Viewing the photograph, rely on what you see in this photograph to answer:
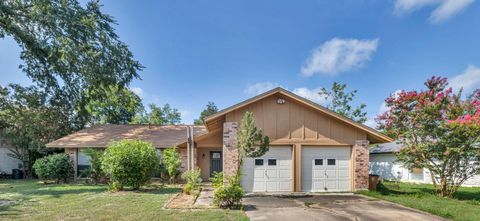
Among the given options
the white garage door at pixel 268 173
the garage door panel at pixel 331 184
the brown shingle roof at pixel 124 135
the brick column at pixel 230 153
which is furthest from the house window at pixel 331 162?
the brown shingle roof at pixel 124 135

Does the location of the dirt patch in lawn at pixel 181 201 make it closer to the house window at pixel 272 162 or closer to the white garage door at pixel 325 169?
the house window at pixel 272 162

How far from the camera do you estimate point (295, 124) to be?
13844mm

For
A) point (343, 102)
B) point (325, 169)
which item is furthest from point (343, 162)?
point (343, 102)

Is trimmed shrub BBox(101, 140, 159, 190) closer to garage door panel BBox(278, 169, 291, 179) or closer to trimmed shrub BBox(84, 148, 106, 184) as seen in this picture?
trimmed shrub BBox(84, 148, 106, 184)

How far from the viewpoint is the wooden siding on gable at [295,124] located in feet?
44.7

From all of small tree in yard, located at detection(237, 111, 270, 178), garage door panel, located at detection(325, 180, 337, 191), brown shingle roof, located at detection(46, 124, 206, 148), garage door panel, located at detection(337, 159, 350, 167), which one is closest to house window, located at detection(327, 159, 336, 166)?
garage door panel, located at detection(337, 159, 350, 167)

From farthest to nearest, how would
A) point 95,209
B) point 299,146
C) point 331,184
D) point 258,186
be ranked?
point 331,184
point 299,146
point 258,186
point 95,209

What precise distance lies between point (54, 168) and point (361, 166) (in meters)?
15.9

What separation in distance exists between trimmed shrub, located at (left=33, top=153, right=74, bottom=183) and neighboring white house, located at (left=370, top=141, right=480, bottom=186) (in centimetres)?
2073

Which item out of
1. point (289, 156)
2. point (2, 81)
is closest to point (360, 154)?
point (289, 156)

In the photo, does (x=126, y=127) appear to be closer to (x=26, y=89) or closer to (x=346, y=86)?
(x=26, y=89)

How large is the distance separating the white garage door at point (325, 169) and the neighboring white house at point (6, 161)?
21424 mm

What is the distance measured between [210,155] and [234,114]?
6.96m

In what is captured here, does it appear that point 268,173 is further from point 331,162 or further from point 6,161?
point 6,161
